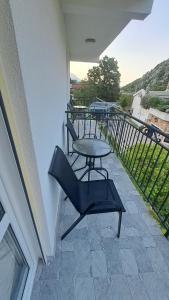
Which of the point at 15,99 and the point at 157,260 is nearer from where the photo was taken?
the point at 15,99

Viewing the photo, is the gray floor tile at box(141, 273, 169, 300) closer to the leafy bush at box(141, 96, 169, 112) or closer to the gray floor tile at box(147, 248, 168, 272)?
the gray floor tile at box(147, 248, 168, 272)

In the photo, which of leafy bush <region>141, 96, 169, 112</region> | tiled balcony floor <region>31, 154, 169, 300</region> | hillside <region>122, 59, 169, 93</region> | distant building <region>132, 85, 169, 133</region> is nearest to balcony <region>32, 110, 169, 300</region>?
tiled balcony floor <region>31, 154, 169, 300</region>

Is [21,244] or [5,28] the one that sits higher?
[5,28]

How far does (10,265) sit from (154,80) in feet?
118

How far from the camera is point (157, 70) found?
30453mm

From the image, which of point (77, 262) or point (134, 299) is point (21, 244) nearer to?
point (77, 262)

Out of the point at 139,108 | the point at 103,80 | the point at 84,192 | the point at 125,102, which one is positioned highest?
the point at 103,80

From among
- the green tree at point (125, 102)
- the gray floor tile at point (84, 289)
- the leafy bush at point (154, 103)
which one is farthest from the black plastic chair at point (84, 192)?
the green tree at point (125, 102)

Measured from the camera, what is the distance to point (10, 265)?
0.93 metres

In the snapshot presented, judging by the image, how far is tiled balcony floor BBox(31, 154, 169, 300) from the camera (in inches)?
45.4

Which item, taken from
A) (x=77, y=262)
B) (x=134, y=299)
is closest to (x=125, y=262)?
(x=134, y=299)

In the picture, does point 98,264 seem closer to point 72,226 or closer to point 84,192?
point 72,226

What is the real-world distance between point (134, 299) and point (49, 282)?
68 centimetres

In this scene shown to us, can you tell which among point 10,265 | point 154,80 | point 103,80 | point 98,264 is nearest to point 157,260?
point 98,264
